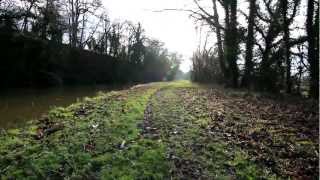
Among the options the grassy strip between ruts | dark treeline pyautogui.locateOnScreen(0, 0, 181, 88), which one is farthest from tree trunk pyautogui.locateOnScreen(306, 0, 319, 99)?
dark treeline pyautogui.locateOnScreen(0, 0, 181, 88)

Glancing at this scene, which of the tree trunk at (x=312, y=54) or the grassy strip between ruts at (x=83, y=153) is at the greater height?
the tree trunk at (x=312, y=54)

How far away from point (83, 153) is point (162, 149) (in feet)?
5.04

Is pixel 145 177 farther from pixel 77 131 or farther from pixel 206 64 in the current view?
pixel 206 64

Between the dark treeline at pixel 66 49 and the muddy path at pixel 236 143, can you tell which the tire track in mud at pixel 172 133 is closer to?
the muddy path at pixel 236 143

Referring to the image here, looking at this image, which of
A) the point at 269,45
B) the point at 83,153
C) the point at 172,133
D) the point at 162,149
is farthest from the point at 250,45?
the point at 83,153

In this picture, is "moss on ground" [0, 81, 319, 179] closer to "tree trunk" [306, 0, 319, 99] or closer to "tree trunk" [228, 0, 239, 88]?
"tree trunk" [306, 0, 319, 99]

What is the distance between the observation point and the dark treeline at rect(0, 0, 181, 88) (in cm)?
3912

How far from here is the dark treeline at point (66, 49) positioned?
128ft

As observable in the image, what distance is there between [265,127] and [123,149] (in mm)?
4451

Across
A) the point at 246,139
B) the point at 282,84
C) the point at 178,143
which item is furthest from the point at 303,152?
the point at 282,84

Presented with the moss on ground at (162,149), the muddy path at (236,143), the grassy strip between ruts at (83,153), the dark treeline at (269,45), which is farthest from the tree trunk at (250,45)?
the grassy strip between ruts at (83,153)

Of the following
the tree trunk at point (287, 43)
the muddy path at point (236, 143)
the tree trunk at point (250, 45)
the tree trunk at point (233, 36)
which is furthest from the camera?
the tree trunk at point (233, 36)

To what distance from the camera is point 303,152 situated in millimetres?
8531

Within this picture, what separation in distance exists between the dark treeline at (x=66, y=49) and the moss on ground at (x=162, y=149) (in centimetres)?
2763
